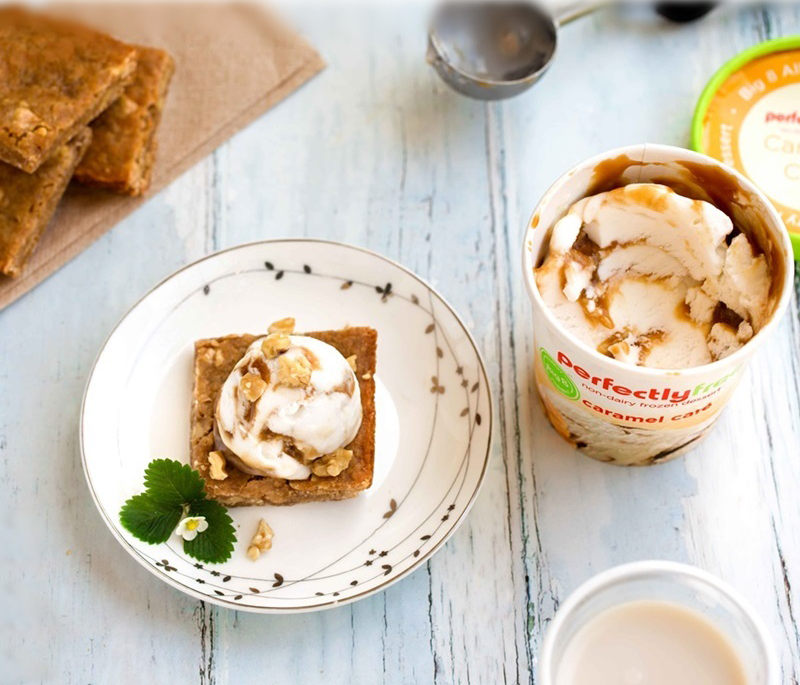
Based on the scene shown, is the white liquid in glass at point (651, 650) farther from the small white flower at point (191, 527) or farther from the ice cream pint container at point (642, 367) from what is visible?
the small white flower at point (191, 527)

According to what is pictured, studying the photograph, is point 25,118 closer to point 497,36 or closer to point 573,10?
point 497,36

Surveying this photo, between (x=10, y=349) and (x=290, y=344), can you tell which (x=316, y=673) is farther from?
(x=10, y=349)

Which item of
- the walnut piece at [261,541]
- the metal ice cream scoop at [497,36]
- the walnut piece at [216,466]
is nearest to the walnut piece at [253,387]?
the walnut piece at [216,466]

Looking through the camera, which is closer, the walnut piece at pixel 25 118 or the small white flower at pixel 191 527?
the small white flower at pixel 191 527

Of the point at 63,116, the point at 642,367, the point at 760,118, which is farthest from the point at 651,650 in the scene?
the point at 63,116

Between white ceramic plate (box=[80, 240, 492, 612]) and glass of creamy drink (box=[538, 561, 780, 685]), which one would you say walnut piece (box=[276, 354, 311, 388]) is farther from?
glass of creamy drink (box=[538, 561, 780, 685])

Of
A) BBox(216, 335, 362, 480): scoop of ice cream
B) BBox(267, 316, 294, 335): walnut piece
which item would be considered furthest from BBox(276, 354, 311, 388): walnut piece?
BBox(267, 316, 294, 335): walnut piece
